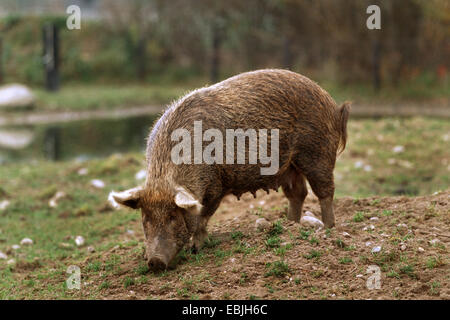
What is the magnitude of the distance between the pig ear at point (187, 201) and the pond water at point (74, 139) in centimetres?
896

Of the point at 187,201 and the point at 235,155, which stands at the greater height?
the point at 235,155

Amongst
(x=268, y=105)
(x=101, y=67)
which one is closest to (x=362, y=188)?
(x=268, y=105)

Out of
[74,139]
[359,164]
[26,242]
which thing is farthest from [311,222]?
[74,139]

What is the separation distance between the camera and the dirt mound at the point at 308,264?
572cm

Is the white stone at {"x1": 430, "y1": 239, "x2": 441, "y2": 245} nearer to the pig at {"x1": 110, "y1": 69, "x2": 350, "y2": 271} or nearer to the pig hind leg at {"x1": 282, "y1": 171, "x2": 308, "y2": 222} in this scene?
the pig at {"x1": 110, "y1": 69, "x2": 350, "y2": 271}

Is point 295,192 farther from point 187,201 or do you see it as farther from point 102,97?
point 102,97

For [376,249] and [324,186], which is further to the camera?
[324,186]

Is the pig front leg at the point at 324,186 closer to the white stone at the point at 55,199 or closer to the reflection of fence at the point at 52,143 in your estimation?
the white stone at the point at 55,199

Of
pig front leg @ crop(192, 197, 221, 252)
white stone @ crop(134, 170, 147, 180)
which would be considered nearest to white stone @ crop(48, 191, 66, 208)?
white stone @ crop(134, 170, 147, 180)

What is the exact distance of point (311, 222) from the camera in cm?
742

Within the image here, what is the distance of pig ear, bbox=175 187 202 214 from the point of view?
5988mm

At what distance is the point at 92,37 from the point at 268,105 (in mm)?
23541

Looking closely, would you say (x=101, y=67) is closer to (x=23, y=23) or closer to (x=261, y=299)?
(x=23, y=23)

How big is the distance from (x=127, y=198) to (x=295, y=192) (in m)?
2.44
